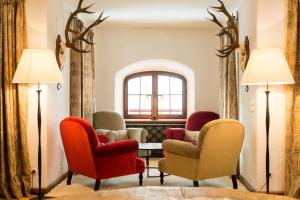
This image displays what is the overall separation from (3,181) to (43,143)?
603 mm

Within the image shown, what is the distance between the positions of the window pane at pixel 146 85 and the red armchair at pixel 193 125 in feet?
4.56

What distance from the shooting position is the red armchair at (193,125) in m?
6.60

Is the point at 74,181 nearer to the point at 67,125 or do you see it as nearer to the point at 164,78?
the point at 67,125

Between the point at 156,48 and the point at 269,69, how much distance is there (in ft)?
12.2

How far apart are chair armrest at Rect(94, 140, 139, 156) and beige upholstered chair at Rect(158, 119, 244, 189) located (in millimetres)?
461

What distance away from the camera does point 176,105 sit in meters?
7.88

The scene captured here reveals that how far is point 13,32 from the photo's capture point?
14.2ft

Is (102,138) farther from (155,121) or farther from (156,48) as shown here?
(156,48)

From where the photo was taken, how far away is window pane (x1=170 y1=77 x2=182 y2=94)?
791cm

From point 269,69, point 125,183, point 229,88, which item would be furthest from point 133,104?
point 269,69

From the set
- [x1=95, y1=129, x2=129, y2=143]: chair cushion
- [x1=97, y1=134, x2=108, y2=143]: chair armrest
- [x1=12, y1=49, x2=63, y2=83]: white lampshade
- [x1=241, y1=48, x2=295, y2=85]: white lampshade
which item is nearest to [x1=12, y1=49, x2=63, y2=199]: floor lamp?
[x1=12, y1=49, x2=63, y2=83]: white lampshade

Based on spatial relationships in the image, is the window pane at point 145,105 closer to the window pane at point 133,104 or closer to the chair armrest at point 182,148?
the window pane at point 133,104

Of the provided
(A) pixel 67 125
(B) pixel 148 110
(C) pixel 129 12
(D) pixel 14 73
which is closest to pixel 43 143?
(A) pixel 67 125

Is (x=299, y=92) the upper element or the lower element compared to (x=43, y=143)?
upper
